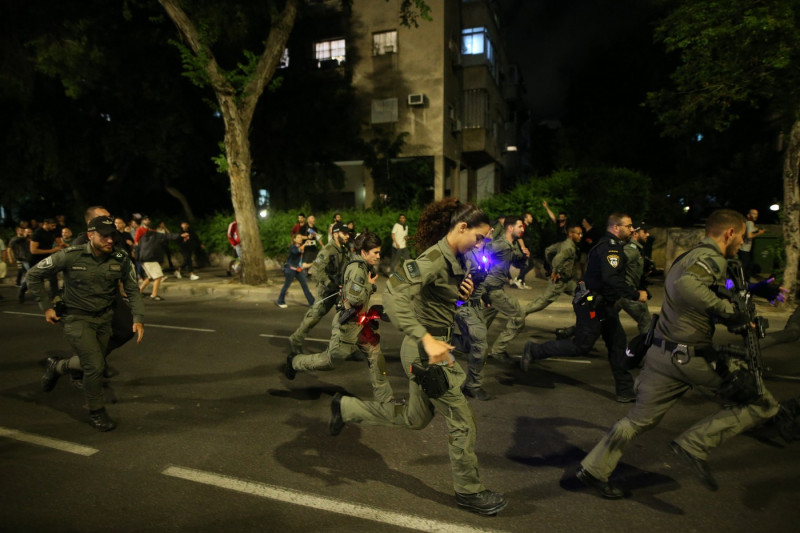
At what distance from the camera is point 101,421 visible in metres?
4.45

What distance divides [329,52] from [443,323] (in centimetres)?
2234

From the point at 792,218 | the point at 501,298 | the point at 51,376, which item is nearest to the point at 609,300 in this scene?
the point at 501,298

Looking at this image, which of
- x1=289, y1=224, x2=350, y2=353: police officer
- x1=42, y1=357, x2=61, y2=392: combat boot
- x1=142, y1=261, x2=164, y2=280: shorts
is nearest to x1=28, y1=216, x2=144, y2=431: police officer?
x1=42, y1=357, x2=61, y2=392: combat boot

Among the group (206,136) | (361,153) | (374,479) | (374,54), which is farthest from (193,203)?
(374,479)

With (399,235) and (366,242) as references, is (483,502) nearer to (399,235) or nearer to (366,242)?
(366,242)

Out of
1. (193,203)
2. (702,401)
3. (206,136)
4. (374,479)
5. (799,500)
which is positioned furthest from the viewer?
(193,203)

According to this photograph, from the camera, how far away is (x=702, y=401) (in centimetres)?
512

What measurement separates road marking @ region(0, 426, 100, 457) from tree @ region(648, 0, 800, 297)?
11270 mm

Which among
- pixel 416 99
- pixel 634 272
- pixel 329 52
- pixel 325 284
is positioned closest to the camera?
pixel 634 272

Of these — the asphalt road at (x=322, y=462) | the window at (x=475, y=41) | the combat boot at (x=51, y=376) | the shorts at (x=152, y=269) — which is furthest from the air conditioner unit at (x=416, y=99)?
the combat boot at (x=51, y=376)

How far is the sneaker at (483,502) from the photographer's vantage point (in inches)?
123

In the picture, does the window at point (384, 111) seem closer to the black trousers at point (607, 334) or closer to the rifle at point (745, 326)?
the black trousers at point (607, 334)

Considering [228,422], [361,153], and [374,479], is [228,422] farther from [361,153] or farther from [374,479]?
[361,153]

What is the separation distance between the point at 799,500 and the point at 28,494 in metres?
5.03
